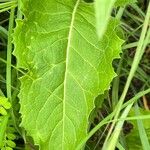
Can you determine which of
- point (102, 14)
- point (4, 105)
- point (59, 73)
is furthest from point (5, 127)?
point (102, 14)

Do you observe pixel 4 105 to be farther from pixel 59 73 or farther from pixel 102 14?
pixel 102 14

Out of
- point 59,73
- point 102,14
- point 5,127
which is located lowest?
point 5,127

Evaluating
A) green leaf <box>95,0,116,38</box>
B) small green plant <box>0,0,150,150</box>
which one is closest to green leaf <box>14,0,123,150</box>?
small green plant <box>0,0,150,150</box>

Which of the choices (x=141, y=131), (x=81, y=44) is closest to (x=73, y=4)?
(x=81, y=44)

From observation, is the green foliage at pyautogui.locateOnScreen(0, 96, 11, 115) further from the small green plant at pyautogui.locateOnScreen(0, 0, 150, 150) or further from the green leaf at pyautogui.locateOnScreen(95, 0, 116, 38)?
the green leaf at pyautogui.locateOnScreen(95, 0, 116, 38)

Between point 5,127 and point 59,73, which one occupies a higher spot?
point 59,73

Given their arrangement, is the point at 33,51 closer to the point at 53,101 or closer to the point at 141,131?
the point at 53,101

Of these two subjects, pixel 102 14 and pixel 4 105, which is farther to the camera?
pixel 4 105
